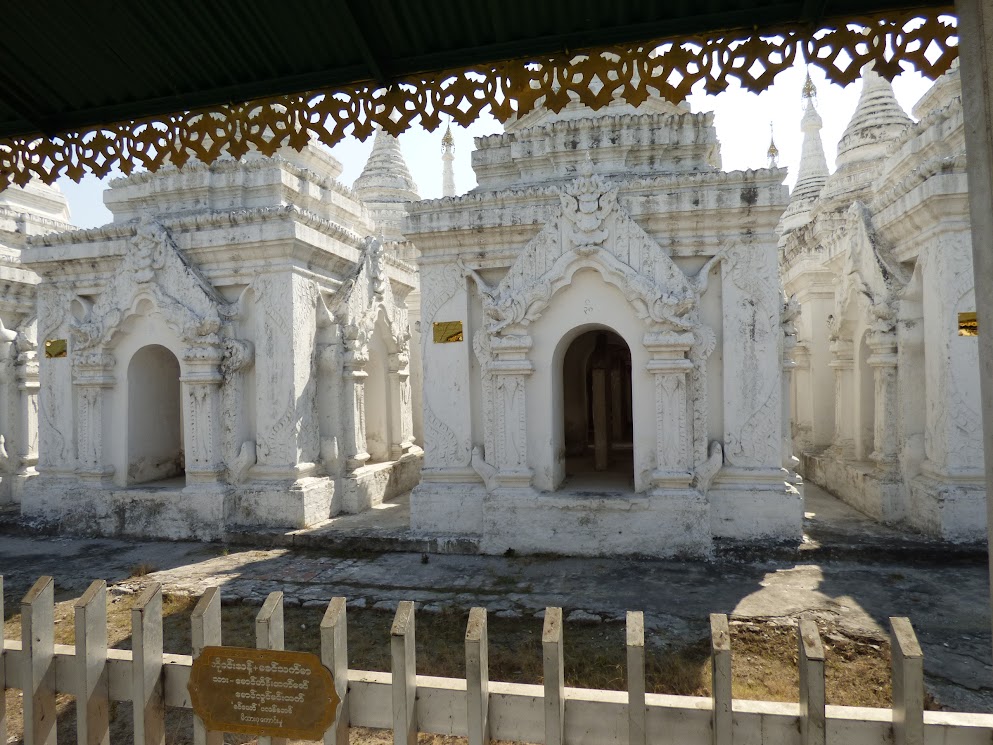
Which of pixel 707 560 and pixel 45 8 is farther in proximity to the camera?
pixel 707 560

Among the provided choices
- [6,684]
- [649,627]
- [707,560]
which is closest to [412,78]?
[6,684]

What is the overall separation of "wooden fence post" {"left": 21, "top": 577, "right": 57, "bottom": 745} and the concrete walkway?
3.35m

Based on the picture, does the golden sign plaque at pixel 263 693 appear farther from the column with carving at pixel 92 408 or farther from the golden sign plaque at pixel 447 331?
the column with carving at pixel 92 408

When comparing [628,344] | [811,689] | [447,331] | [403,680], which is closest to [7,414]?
[447,331]

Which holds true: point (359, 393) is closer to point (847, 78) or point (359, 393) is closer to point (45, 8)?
point (45, 8)

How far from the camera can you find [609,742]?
207 centimetres

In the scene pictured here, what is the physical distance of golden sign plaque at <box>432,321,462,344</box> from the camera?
745 cm

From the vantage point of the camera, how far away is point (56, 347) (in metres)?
9.12

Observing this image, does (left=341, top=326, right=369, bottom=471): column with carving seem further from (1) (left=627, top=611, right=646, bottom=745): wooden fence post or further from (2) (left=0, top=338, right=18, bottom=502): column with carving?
Result: (1) (left=627, top=611, right=646, bottom=745): wooden fence post

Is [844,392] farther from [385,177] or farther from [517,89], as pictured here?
[385,177]

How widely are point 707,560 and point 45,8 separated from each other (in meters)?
6.76

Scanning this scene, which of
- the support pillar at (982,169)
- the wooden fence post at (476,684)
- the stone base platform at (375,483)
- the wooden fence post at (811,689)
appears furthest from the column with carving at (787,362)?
the wooden fence post at (476,684)

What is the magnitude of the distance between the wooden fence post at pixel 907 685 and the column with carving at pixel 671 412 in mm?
4878

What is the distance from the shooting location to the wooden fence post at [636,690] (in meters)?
1.99
